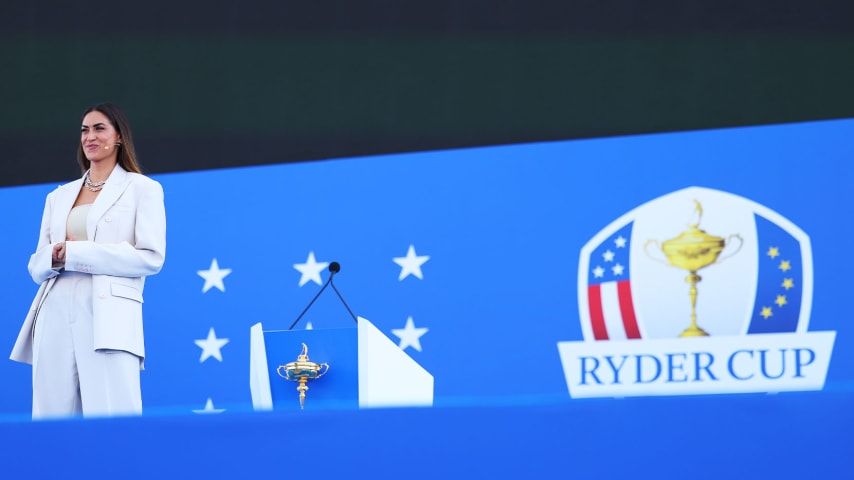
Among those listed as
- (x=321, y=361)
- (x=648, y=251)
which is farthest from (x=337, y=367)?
(x=648, y=251)

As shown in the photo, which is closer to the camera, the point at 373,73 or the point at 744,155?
the point at 744,155

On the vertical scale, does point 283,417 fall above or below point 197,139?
below

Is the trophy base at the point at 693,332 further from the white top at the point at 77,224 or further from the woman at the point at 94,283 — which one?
the white top at the point at 77,224

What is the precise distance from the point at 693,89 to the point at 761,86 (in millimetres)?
202

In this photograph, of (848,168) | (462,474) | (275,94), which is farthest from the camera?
(275,94)

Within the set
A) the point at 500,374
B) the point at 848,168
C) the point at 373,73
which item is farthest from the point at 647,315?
the point at 373,73

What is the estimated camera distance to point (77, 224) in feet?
6.97

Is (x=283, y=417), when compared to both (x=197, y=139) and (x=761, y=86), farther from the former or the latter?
(x=197, y=139)

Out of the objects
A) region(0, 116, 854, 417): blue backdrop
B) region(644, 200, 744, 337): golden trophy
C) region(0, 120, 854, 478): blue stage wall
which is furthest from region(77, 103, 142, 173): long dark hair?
region(644, 200, 744, 337): golden trophy

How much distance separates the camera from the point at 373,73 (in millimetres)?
3631

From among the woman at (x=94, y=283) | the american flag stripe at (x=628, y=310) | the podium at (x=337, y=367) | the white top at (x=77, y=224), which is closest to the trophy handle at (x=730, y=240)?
the american flag stripe at (x=628, y=310)

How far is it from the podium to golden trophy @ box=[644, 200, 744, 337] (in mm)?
1235

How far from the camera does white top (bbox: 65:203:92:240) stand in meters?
2.12

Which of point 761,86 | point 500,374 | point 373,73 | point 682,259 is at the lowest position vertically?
point 500,374
